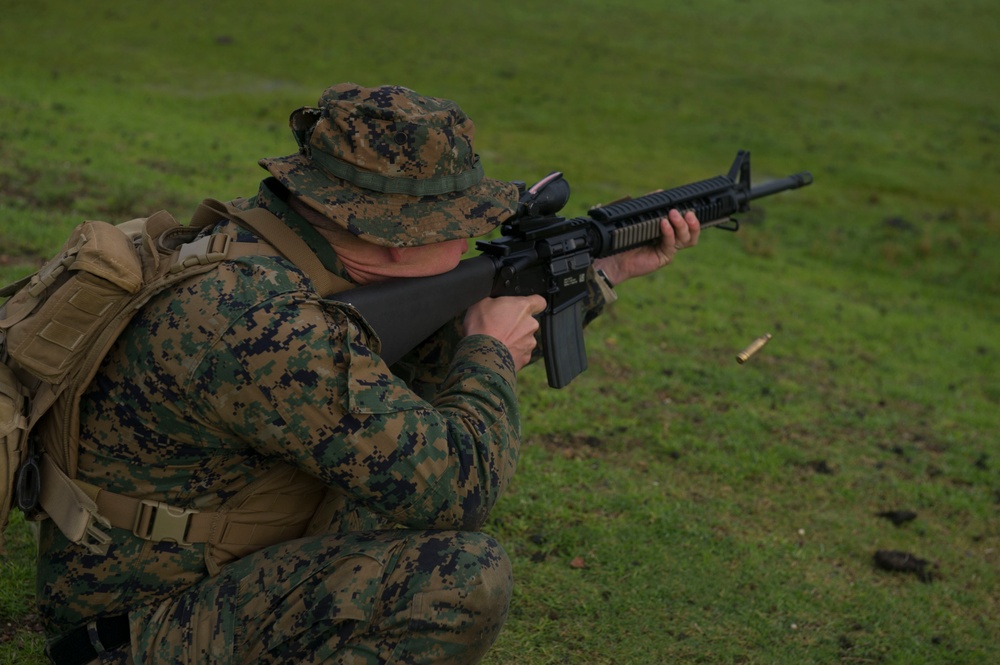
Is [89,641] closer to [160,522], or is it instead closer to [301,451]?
[160,522]

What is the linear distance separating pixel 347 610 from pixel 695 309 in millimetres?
7398

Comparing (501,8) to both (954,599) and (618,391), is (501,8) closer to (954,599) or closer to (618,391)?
(618,391)

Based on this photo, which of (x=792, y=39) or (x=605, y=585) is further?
(x=792, y=39)

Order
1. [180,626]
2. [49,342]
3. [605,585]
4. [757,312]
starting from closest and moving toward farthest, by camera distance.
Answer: [49,342] → [180,626] → [605,585] → [757,312]

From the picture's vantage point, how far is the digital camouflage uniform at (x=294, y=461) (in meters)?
2.87

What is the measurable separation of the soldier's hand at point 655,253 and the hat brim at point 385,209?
5.92ft

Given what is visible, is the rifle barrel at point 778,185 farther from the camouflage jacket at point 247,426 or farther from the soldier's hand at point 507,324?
the camouflage jacket at point 247,426

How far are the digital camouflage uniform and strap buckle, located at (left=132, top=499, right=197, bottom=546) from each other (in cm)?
4

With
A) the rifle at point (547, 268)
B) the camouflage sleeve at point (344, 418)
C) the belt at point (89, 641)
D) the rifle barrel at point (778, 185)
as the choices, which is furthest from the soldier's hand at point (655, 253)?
the belt at point (89, 641)

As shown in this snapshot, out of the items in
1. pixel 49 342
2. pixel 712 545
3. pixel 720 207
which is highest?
pixel 49 342

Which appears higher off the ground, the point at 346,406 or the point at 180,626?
the point at 346,406

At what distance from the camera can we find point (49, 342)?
2.79 m

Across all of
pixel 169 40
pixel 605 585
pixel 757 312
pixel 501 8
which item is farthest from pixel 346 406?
pixel 501 8

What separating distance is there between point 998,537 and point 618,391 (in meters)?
2.63
